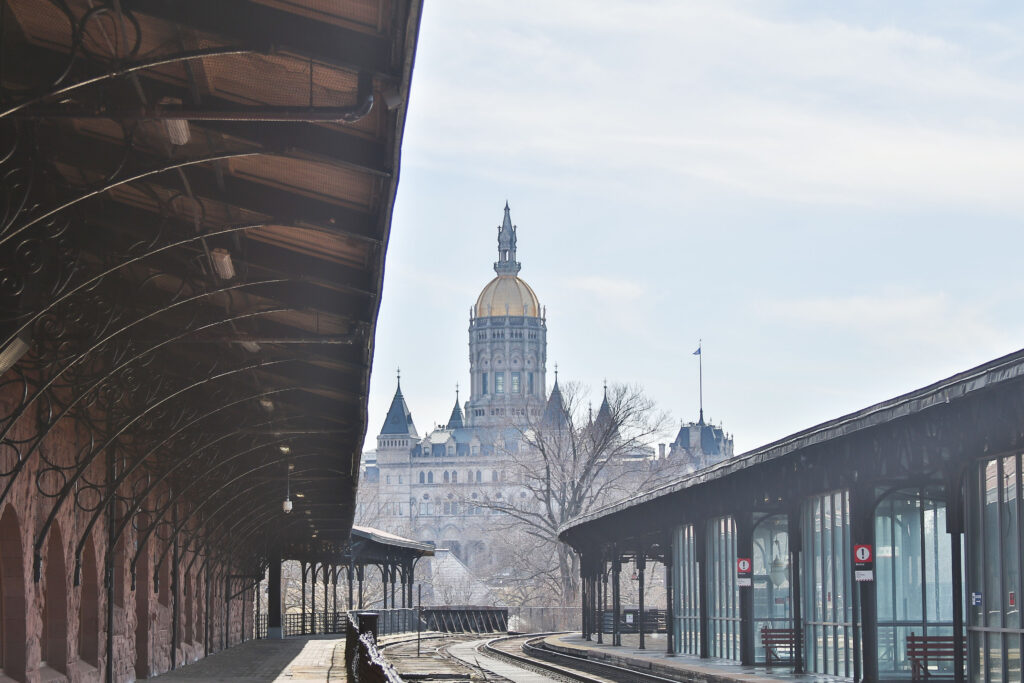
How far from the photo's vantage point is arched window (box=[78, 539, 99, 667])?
17.4m

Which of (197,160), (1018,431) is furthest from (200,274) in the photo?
(1018,431)

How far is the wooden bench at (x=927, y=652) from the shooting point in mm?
21547

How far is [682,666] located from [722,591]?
3486mm

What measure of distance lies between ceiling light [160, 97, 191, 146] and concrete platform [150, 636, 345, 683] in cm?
1368

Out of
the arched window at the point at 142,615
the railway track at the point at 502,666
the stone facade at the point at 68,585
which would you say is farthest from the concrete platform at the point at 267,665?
the railway track at the point at 502,666

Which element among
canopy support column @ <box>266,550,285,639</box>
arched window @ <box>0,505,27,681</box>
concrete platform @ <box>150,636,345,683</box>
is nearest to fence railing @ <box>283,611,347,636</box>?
canopy support column @ <box>266,550,285,639</box>

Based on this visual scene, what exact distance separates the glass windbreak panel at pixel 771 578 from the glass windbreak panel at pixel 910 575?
18.6ft

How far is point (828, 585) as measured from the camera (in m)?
24.7

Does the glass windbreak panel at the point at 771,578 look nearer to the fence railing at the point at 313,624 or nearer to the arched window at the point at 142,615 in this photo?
the arched window at the point at 142,615

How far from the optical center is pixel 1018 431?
640 inches

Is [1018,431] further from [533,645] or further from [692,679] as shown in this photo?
[533,645]

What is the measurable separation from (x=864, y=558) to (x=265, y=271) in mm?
11005

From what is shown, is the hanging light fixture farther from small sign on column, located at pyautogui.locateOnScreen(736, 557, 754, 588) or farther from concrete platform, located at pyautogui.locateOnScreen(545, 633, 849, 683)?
concrete platform, located at pyautogui.locateOnScreen(545, 633, 849, 683)

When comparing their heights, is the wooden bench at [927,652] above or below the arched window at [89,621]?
below
